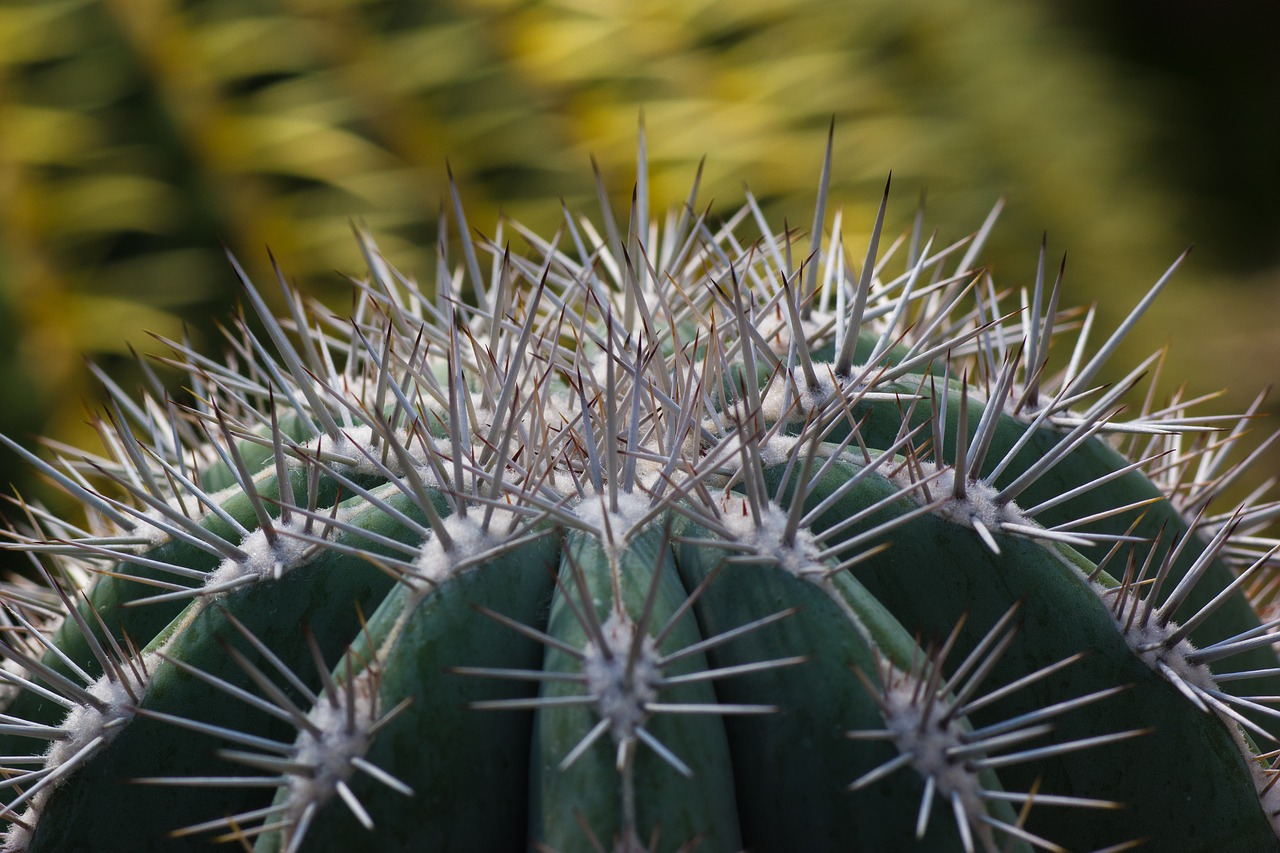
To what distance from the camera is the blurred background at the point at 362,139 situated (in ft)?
8.32

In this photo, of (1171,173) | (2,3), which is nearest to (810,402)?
(2,3)

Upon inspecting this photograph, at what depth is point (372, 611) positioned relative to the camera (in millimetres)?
931

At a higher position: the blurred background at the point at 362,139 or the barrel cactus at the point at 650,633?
the blurred background at the point at 362,139

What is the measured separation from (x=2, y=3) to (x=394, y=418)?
6.85 ft

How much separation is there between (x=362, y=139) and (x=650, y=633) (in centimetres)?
206

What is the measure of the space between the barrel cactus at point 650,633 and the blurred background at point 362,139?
49.6 inches

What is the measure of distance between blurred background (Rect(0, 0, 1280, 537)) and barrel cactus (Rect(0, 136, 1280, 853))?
4.14 ft

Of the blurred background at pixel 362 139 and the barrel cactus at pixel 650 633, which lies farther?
the blurred background at pixel 362 139

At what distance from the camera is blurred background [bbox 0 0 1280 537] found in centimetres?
254

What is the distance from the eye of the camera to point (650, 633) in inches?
32.8

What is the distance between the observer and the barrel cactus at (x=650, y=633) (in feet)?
2.66

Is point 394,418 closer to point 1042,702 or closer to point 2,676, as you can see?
point 2,676

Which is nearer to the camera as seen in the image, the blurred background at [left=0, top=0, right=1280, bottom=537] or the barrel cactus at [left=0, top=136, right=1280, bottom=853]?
the barrel cactus at [left=0, top=136, right=1280, bottom=853]

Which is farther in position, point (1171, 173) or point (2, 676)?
point (1171, 173)
